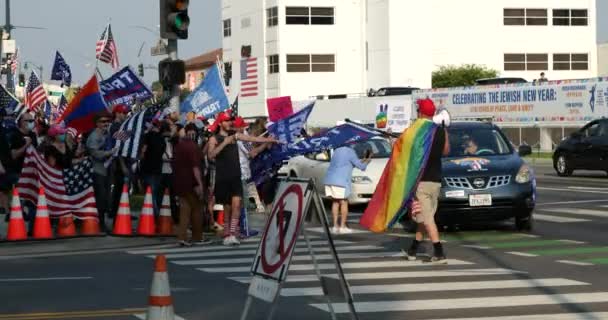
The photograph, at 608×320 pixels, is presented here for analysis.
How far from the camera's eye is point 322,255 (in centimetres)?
1544

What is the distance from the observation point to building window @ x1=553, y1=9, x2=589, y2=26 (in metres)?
84.6

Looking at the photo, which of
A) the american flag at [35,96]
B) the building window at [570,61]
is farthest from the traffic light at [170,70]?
the building window at [570,61]

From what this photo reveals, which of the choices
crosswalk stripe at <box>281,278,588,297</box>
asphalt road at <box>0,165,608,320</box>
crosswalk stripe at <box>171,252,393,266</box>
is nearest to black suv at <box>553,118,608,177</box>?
asphalt road at <box>0,165,608,320</box>

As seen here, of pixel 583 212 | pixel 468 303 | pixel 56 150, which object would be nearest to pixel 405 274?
pixel 468 303

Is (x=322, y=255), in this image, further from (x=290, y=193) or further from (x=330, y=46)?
(x=330, y=46)

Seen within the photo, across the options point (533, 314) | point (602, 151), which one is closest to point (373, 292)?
point (533, 314)

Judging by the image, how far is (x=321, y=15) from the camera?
82.5 meters

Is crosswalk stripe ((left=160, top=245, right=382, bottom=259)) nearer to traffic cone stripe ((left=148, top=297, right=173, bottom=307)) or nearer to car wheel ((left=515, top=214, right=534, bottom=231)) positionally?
car wheel ((left=515, top=214, right=534, bottom=231))

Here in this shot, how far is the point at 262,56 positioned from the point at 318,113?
14.5 metres

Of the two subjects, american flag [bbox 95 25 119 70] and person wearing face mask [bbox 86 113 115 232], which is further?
american flag [bbox 95 25 119 70]

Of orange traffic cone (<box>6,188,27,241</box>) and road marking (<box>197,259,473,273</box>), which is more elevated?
orange traffic cone (<box>6,188,27,241</box>)

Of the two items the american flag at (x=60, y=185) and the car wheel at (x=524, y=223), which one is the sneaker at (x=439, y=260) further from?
the american flag at (x=60, y=185)

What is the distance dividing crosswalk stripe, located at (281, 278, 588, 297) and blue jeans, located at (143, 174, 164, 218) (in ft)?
25.7

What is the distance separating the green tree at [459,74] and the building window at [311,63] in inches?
272
